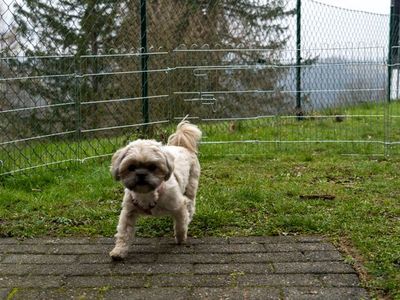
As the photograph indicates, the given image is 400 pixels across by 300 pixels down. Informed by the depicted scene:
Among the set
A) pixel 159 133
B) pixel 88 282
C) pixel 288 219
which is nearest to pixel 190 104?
pixel 159 133

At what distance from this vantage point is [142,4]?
29.0 ft

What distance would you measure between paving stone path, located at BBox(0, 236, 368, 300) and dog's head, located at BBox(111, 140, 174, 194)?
567mm

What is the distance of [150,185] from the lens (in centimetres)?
420

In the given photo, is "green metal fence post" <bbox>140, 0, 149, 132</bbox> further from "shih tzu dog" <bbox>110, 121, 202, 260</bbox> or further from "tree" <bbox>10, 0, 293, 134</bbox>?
"shih tzu dog" <bbox>110, 121, 202, 260</bbox>

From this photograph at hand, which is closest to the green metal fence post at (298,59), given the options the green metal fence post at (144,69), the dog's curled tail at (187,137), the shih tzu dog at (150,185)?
the green metal fence post at (144,69)

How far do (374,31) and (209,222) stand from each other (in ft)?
34.3

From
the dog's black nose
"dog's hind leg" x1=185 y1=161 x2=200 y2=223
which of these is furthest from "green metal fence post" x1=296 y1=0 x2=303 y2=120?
the dog's black nose

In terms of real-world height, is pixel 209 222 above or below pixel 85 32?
below

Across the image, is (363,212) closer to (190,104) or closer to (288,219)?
(288,219)

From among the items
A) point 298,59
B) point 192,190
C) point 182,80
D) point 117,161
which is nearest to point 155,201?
point 117,161

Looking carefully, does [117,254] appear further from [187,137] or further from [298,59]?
[298,59]

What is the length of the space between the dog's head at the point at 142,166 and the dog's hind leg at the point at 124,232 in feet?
1.07

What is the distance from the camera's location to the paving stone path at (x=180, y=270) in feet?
12.0

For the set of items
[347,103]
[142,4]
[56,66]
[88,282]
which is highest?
[142,4]
